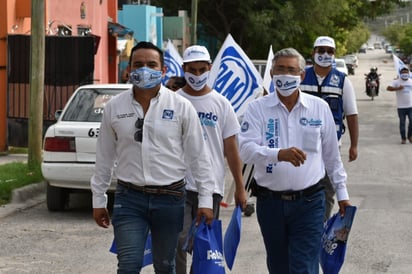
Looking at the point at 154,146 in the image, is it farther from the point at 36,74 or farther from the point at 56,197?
the point at 36,74

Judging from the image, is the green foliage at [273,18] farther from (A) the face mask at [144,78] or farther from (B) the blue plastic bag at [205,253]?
(A) the face mask at [144,78]

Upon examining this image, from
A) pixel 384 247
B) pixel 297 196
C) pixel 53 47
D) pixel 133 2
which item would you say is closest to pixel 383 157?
pixel 53 47

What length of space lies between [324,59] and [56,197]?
5.06 metres

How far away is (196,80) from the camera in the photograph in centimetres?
710

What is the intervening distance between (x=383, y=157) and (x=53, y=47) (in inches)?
273

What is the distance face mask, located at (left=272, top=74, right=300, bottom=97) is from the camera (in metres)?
6.12

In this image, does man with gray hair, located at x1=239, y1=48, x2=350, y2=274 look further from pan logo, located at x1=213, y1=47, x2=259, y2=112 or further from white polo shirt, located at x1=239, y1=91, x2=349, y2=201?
pan logo, located at x1=213, y1=47, x2=259, y2=112

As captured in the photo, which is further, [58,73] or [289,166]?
[58,73]

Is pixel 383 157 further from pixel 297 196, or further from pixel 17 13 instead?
pixel 297 196

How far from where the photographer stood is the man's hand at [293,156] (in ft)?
18.8

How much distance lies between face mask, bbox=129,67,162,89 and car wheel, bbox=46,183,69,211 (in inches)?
248

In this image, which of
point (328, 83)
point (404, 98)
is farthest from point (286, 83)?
point (404, 98)

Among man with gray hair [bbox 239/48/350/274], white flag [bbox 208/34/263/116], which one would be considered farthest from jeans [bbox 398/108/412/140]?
man with gray hair [bbox 239/48/350/274]

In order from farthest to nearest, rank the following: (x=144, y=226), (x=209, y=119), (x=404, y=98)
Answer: (x=404, y=98) < (x=209, y=119) < (x=144, y=226)
